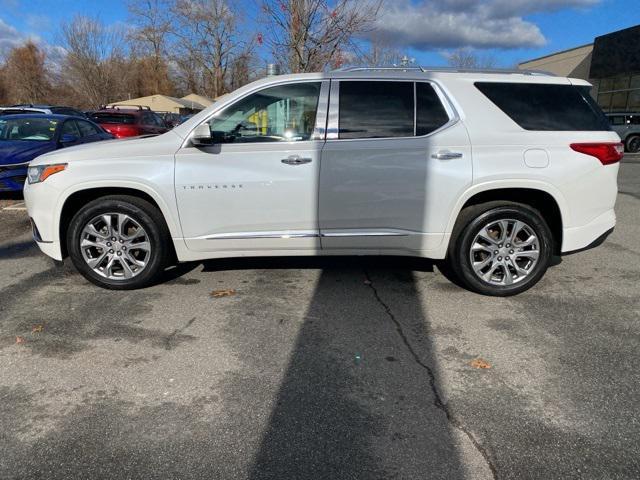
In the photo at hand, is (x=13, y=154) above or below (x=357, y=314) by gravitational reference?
above

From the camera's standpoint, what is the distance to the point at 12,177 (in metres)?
8.05

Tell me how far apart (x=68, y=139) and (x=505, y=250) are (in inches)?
319

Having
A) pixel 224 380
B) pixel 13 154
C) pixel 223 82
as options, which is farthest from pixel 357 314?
pixel 223 82

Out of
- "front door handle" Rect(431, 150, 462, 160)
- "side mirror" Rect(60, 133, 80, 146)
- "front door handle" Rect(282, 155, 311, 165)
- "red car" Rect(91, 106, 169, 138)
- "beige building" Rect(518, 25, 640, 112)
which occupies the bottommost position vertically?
"front door handle" Rect(282, 155, 311, 165)

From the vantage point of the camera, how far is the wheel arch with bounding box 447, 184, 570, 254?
13.5ft

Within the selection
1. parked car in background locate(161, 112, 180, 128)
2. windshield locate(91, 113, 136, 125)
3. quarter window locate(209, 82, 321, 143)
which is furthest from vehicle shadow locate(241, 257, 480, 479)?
parked car in background locate(161, 112, 180, 128)

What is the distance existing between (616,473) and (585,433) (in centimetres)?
30

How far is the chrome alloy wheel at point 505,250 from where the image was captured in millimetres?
4285

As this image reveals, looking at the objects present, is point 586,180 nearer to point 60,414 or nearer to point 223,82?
point 60,414

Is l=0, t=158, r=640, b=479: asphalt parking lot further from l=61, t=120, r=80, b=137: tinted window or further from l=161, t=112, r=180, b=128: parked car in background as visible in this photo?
l=161, t=112, r=180, b=128: parked car in background

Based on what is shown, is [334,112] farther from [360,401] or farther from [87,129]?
[87,129]

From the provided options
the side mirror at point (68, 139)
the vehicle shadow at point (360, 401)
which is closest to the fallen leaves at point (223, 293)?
the vehicle shadow at point (360, 401)

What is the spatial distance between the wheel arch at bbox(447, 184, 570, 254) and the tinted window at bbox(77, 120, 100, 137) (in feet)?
27.2

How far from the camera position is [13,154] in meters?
8.05
